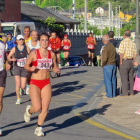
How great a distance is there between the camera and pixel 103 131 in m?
9.06

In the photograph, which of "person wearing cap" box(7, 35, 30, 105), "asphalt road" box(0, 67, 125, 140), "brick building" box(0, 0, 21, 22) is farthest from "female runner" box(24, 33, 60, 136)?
"brick building" box(0, 0, 21, 22)

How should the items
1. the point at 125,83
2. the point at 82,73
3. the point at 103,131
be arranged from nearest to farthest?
the point at 103,131, the point at 125,83, the point at 82,73

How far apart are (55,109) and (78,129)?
99.5 inches

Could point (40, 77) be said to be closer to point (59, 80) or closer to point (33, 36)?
point (33, 36)

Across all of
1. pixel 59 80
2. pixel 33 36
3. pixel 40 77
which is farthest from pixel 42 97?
pixel 59 80

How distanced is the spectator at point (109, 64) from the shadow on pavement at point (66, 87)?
1.73m

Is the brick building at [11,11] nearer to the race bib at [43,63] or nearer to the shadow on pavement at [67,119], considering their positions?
the shadow on pavement at [67,119]

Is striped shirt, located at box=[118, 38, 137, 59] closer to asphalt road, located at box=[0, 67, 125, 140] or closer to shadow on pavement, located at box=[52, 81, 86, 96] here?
asphalt road, located at box=[0, 67, 125, 140]

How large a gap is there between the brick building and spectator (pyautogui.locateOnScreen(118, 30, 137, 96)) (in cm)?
3228

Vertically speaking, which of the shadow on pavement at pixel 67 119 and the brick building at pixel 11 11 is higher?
the brick building at pixel 11 11

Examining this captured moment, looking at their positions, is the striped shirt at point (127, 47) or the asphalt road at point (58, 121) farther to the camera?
the striped shirt at point (127, 47)

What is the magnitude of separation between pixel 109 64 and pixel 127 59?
0.53 m

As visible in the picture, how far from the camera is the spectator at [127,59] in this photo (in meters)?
13.6

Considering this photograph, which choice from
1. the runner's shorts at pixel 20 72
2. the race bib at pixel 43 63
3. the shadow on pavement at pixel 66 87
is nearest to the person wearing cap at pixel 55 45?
the shadow on pavement at pixel 66 87
